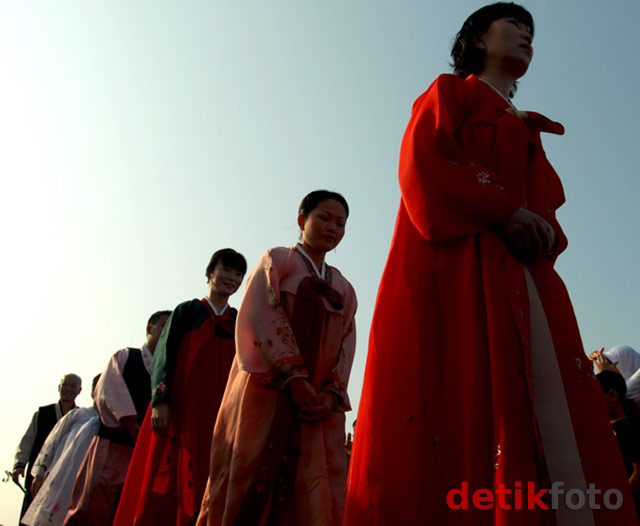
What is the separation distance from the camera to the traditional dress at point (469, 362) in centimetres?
171

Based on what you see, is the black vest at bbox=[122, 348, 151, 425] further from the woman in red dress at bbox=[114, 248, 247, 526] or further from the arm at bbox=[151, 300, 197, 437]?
the arm at bbox=[151, 300, 197, 437]

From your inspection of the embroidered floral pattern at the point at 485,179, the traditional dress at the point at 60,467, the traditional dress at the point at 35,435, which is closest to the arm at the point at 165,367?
the traditional dress at the point at 60,467

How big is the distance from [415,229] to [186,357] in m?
2.70

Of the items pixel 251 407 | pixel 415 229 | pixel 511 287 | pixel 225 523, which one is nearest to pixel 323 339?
pixel 251 407

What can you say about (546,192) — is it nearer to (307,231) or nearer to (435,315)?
(435,315)

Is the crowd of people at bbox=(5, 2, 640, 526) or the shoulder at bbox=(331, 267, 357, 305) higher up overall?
the shoulder at bbox=(331, 267, 357, 305)

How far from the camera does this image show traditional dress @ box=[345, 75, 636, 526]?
1708mm

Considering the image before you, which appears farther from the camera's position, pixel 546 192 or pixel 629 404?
pixel 629 404

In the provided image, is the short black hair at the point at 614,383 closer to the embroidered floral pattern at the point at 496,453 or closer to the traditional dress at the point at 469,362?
the traditional dress at the point at 469,362

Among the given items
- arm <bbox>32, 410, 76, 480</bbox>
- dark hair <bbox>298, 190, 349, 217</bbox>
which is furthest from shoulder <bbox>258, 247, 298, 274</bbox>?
arm <bbox>32, 410, 76, 480</bbox>

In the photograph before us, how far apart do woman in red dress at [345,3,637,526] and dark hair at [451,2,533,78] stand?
348mm

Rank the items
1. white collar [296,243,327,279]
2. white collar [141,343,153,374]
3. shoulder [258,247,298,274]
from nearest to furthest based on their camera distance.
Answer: shoulder [258,247,298,274] → white collar [296,243,327,279] → white collar [141,343,153,374]

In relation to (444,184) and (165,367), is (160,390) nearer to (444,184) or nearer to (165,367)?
(165,367)

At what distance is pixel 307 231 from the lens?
3.56 m
